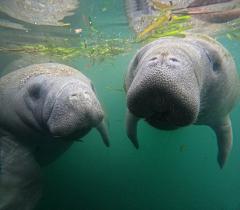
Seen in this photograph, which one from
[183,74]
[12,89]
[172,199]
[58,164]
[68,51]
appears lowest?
[172,199]

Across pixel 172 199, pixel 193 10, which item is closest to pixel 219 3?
pixel 193 10

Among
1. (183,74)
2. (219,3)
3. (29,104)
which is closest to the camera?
(183,74)

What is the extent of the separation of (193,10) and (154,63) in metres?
7.30

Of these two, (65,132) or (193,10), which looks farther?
(193,10)

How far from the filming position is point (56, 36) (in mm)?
14141

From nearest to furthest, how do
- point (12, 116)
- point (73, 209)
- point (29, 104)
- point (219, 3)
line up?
1. point (29, 104)
2. point (12, 116)
3. point (219, 3)
4. point (73, 209)

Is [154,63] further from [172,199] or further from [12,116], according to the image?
[172,199]

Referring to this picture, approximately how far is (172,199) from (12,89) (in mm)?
15890

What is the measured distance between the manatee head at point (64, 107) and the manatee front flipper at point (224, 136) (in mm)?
4106

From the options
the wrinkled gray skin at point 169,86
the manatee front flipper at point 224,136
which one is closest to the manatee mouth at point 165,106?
the wrinkled gray skin at point 169,86

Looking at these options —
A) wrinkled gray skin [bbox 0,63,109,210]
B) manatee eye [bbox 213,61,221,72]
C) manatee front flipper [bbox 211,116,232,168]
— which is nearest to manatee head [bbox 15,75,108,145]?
wrinkled gray skin [bbox 0,63,109,210]

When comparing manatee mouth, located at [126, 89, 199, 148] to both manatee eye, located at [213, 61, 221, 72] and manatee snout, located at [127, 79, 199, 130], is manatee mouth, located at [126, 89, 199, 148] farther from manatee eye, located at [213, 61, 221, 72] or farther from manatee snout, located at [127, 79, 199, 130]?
manatee eye, located at [213, 61, 221, 72]

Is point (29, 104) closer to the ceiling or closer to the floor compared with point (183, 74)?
closer to the floor

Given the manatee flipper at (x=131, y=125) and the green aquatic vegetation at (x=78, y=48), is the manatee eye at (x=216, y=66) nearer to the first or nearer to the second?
the manatee flipper at (x=131, y=125)
